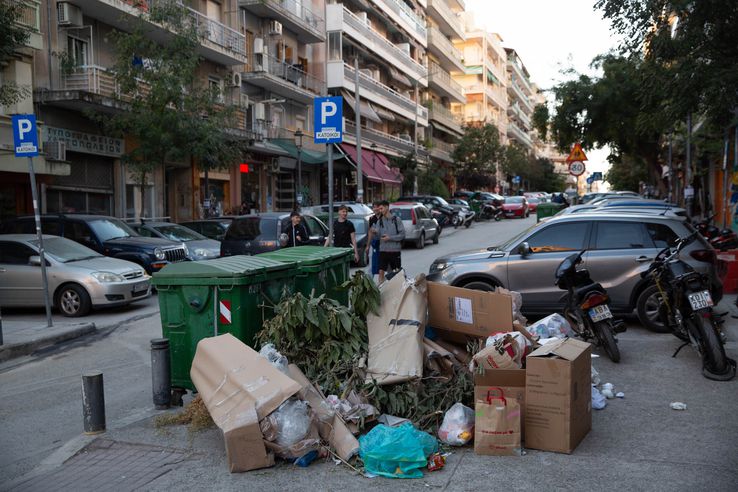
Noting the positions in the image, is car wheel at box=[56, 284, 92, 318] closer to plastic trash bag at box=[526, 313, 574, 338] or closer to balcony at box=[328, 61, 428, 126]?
plastic trash bag at box=[526, 313, 574, 338]

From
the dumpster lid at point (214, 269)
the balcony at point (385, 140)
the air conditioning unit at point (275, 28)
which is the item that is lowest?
the dumpster lid at point (214, 269)

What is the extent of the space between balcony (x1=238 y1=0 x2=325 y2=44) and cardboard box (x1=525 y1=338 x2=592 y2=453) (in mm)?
27952

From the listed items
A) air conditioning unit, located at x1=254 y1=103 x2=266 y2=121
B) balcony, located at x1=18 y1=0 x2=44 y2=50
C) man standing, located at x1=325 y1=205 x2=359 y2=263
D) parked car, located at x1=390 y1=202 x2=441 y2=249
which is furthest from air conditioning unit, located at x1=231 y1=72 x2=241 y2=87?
man standing, located at x1=325 y1=205 x2=359 y2=263

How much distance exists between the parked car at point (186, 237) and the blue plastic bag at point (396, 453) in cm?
1273

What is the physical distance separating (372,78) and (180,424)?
135ft

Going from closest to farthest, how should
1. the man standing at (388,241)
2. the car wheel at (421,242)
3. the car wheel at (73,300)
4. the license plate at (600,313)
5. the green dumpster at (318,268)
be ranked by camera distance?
1. the license plate at (600,313)
2. the green dumpster at (318,268)
3. the man standing at (388,241)
4. the car wheel at (73,300)
5. the car wheel at (421,242)

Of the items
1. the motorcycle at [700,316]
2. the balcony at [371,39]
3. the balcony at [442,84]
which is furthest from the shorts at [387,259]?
the balcony at [442,84]

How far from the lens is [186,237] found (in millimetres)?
18250

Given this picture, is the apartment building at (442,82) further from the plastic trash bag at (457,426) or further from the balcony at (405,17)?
the plastic trash bag at (457,426)

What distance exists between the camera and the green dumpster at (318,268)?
25.7 feet

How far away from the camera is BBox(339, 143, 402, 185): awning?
40.2m

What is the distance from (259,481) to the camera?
474 centimetres

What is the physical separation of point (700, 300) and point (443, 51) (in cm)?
5871

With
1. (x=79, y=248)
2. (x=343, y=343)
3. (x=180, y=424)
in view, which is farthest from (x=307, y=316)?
(x=79, y=248)
